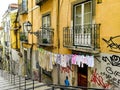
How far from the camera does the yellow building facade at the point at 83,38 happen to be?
345 inches

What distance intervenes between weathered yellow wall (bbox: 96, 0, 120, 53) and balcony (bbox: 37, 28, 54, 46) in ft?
17.2

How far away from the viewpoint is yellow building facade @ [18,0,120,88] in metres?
8.76

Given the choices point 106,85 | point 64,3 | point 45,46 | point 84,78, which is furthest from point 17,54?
point 106,85

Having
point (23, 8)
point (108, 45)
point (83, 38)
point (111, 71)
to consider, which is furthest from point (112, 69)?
point (23, 8)

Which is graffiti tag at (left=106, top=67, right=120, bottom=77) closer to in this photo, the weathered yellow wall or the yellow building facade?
the yellow building facade

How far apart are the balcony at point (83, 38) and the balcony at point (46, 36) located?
2143mm

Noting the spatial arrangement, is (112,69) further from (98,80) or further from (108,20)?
(108,20)

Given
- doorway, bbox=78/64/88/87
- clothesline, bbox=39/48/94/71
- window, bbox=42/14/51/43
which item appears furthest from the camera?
window, bbox=42/14/51/43

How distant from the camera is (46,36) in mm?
15188

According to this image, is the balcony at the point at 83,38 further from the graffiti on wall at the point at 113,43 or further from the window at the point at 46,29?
the window at the point at 46,29

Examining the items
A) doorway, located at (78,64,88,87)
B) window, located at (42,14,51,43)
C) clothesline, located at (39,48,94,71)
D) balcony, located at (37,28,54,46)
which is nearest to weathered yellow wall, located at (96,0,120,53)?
clothesline, located at (39,48,94,71)

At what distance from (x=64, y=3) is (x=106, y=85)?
5.33 m

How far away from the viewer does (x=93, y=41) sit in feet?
31.3

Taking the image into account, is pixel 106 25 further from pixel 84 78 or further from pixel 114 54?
pixel 84 78
